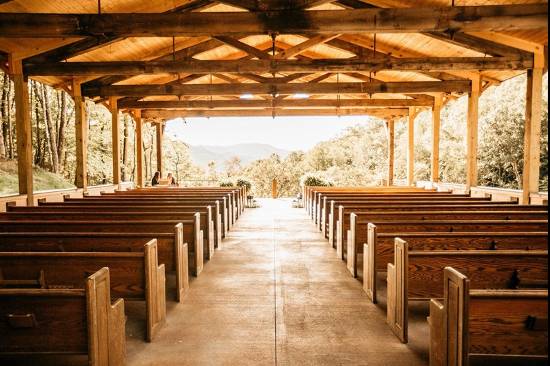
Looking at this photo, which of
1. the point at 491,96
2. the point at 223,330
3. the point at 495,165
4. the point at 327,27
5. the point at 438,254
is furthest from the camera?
the point at 491,96

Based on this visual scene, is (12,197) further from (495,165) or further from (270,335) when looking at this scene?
(495,165)


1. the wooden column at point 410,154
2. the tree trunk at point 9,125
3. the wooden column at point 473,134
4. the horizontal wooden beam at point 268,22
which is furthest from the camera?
the tree trunk at point 9,125

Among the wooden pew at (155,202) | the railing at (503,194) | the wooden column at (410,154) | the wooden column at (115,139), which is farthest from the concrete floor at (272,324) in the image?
the wooden column at (410,154)

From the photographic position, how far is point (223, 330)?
115 inches

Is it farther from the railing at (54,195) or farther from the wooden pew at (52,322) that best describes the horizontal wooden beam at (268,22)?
the wooden pew at (52,322)

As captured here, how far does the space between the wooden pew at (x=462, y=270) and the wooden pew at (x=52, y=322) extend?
6.47ft

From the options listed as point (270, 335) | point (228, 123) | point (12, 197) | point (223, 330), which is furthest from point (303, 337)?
point (228, 123)

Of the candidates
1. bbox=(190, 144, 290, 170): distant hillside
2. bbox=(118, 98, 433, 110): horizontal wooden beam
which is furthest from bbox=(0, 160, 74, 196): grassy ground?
bbox=(190, 144, 290, 170): distant hillside

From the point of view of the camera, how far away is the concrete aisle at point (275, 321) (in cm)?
254

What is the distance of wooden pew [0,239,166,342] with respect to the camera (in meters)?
2.78

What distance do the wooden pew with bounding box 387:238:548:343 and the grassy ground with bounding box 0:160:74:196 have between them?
40.8 ft

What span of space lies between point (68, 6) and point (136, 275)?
5001 mm

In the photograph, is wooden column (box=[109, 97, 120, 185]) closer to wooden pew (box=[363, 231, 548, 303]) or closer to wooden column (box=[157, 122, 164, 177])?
wooden column (box=[157, 122, 164, 177])

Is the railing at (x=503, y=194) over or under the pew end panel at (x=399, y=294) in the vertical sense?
over
